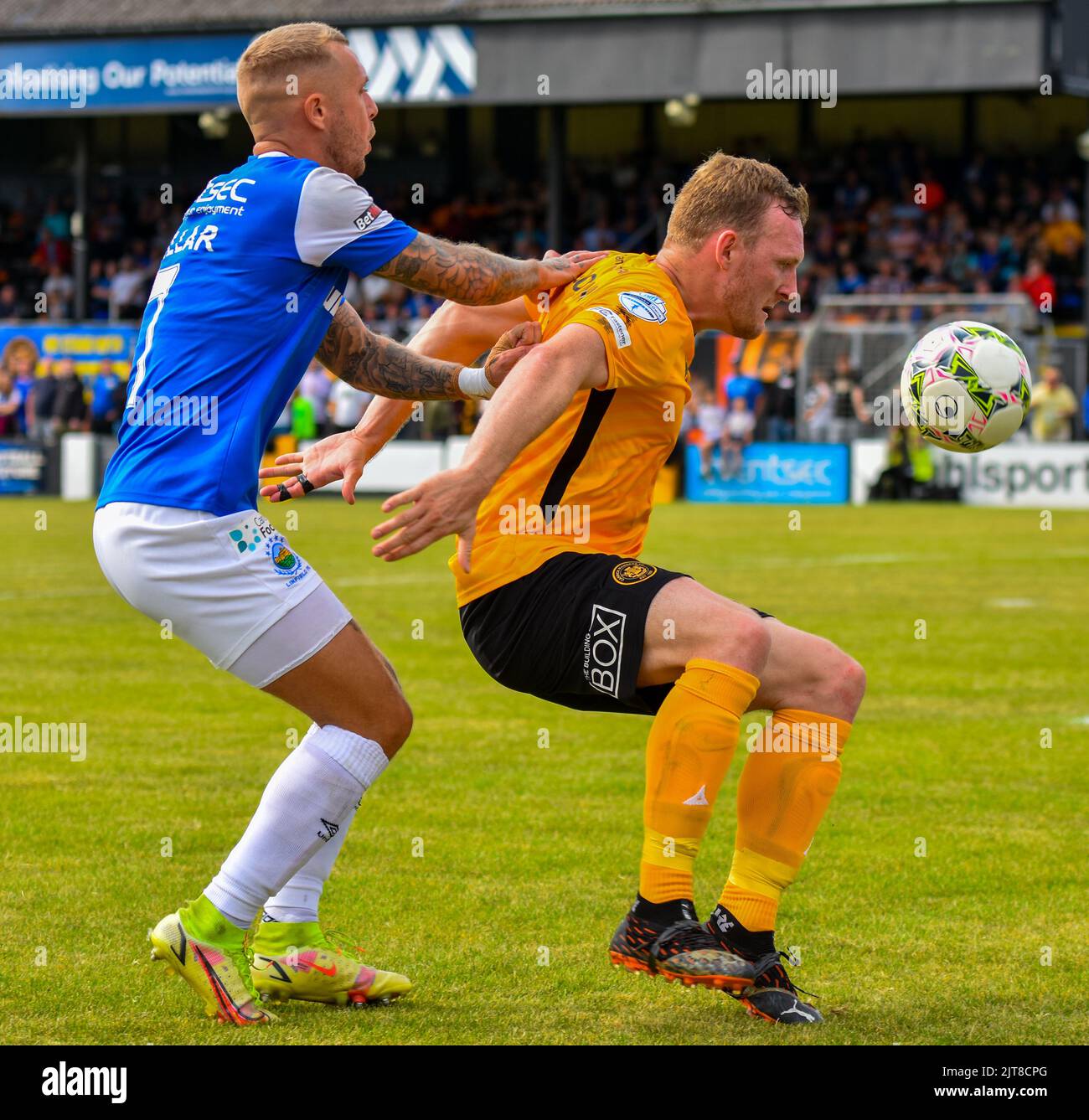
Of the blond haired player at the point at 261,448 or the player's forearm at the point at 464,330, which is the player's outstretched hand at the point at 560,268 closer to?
the blond haired player at the point at 261,448

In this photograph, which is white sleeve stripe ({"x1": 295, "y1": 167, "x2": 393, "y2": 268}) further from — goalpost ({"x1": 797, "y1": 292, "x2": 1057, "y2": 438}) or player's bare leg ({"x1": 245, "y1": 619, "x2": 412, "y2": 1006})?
goalpost ({"x1": 797, "y1": 292, "x2": 1057, "y2": 438})

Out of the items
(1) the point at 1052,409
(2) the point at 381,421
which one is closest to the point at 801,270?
(1) the point at 1052,409

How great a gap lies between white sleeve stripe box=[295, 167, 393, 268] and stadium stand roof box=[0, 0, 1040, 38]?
87.4ft

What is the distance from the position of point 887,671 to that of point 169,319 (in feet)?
23.1

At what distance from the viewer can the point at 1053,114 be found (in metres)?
35.4

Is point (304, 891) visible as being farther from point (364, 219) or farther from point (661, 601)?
point (364, 219)

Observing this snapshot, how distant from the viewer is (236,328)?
418 cm

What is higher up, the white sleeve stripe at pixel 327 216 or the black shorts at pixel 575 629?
the white sleeve stripe at pixel 327 216

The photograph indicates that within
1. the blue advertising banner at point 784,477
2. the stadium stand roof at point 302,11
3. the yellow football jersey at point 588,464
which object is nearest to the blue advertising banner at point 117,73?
the stadium stand roof at point 302,11

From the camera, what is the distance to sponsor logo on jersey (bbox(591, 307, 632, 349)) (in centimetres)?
442

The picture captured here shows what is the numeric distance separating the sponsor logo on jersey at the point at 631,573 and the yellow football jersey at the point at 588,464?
0.16 meters

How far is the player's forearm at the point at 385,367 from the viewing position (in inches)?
189

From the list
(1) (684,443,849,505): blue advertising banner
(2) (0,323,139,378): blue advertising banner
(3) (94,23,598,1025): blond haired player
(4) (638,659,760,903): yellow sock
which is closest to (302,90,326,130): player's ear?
(3) (94,23,598,1025): blond haired player

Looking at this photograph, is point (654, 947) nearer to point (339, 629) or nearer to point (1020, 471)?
point (339, 629)
